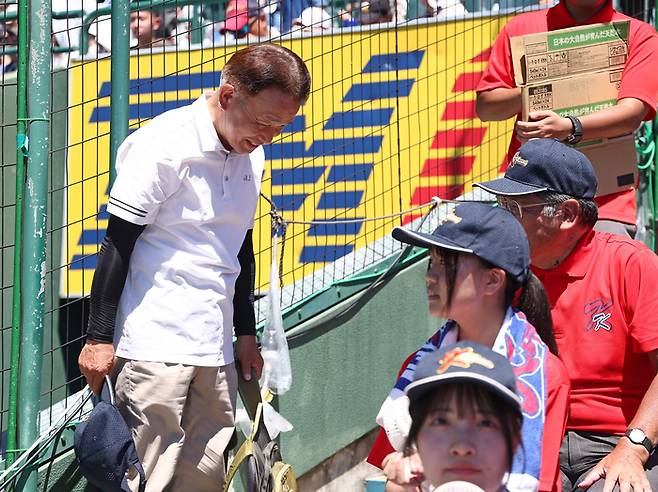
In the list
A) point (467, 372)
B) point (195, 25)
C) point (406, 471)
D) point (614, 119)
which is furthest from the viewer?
point (195, 25)

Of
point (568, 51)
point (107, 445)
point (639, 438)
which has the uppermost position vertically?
point (568, 51)

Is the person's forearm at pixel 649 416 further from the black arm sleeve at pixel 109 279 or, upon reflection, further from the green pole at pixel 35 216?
the green pole at pixel 35 216

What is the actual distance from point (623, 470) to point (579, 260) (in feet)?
2.39

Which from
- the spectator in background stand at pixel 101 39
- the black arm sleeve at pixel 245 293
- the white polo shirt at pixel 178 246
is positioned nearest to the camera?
the white polo shirt at pixel 178 246

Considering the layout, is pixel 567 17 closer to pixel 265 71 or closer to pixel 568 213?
pixel 568 213

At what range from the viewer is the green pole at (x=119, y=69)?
4.39m

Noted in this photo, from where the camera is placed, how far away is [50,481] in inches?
164

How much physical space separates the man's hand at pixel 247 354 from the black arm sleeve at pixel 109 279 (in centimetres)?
62

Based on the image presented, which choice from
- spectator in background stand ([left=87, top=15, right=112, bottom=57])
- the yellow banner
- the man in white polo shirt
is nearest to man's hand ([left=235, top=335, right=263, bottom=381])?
the man in white polo shirt

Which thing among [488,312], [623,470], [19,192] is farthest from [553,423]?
[19,192]

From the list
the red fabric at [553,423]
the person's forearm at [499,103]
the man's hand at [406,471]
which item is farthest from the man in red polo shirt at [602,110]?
the man's hand at [406,471]

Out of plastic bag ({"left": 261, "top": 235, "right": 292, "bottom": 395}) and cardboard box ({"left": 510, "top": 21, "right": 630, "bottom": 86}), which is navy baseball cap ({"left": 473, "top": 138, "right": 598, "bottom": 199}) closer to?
cardboard box ({"left": 510, "top": 21, "right": 630, "bottom": 86})

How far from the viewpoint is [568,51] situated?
465 centimetres

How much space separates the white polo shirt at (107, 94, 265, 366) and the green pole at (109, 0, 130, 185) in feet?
2.23
